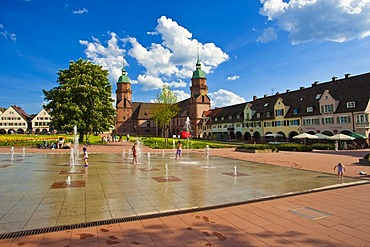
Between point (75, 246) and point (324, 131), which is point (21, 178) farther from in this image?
point (324, 131)

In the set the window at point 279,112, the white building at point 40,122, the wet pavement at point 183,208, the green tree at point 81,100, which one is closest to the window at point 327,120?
the window at point 279,112

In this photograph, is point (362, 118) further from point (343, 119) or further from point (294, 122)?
point (294, 122)

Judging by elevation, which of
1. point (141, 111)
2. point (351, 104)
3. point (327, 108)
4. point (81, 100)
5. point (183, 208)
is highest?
point (141, 111)

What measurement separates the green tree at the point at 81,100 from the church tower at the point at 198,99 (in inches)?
2082

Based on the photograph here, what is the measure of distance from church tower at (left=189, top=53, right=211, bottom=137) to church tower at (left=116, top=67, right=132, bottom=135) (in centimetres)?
3063

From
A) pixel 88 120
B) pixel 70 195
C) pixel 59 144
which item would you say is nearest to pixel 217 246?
pixel 70 195

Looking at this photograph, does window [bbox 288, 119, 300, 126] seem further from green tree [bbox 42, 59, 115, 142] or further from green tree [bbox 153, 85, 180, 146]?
green tree [bbox 42, 59, 115, 142]

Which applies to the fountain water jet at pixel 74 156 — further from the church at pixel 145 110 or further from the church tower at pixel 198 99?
the church at pixel 145 110

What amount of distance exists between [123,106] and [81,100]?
7117cm

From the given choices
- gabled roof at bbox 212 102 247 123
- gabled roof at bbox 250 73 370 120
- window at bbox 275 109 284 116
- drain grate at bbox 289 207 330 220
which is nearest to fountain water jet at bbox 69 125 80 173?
drain grate at bbox 289 207 330 220

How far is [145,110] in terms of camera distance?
116 metres

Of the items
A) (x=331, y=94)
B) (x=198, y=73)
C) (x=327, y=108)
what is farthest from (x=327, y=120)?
(x=198, y=73)

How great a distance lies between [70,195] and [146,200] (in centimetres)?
281

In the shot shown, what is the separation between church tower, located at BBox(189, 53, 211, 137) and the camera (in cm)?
9656
